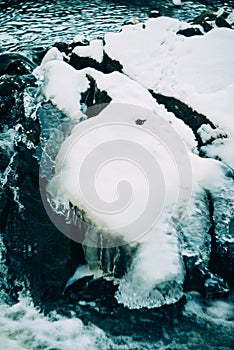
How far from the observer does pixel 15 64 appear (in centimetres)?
838

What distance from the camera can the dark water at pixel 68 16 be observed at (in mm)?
10375

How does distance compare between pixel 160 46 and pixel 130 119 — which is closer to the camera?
pixel 130 119

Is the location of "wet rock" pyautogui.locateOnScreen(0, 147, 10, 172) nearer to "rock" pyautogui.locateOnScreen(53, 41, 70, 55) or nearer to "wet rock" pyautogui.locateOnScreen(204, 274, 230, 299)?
"rock" pyautogui.locateOnScreen(53, 41, 70, 55)

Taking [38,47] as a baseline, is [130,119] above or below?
below

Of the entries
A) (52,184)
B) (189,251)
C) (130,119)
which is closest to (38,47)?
(130,119)

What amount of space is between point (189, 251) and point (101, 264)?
1.05m

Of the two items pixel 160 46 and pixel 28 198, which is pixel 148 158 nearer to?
pixel 28 198

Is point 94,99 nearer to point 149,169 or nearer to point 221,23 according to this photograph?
point 149,169

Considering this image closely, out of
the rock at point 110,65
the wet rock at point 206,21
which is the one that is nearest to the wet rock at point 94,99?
the rock at point 110,65

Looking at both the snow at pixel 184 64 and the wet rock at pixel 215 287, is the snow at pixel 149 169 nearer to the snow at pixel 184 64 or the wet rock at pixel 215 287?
the snow at pixel 184 64

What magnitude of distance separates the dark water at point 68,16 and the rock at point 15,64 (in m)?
0.96

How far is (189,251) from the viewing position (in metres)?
4.27

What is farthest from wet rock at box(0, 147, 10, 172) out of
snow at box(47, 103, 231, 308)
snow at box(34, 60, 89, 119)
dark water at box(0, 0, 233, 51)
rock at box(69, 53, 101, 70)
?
dark water at box(0, 0, 233, 51)

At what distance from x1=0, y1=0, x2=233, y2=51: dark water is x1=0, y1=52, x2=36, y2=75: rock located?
0.96 metres
